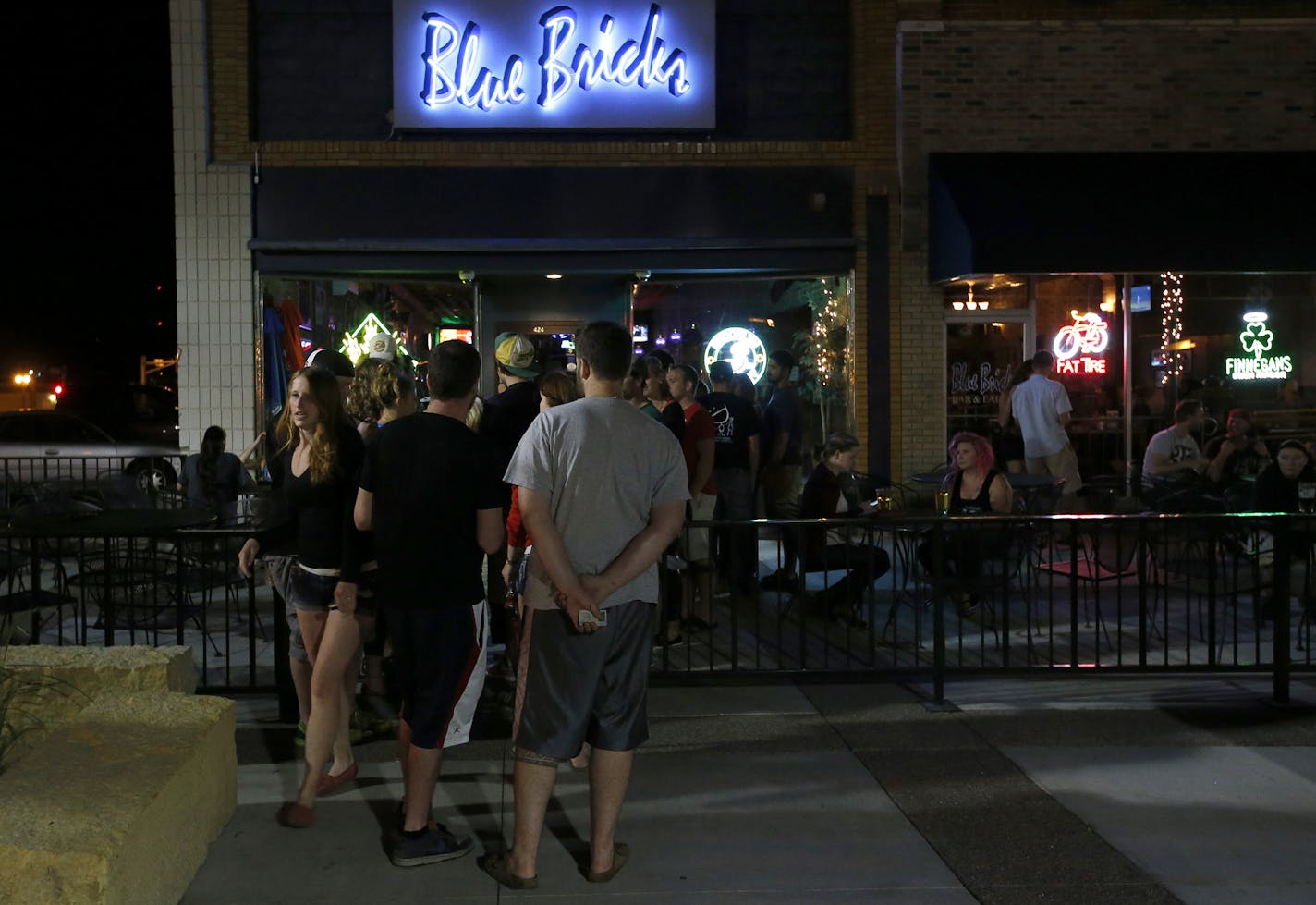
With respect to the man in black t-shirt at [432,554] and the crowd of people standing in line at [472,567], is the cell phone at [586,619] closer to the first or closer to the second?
the crowd of people standing in line at [472,567]

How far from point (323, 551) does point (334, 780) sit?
102 cm

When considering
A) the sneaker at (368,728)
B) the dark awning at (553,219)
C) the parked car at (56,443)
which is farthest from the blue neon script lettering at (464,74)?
the sneaker at (368,728)

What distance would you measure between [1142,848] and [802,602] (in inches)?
97.5

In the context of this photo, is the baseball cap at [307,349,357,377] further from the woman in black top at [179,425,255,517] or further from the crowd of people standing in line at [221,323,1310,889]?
the woman in black top at [179,425,255,517]

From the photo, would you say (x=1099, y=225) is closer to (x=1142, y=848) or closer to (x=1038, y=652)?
(x=1038, y=652)

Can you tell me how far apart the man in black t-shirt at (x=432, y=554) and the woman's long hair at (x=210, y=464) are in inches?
274

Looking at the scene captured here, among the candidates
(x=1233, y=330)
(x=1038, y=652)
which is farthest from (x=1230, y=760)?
(x=1233, y=330)

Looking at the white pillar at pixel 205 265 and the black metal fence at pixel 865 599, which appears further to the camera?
the white pillar at pixel 205 265

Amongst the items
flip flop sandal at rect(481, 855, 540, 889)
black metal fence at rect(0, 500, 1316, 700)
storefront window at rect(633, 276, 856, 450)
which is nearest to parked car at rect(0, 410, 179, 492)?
storefront window at rect(633, 276, 856, 450)

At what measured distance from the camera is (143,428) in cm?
2148

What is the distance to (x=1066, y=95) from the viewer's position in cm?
1376

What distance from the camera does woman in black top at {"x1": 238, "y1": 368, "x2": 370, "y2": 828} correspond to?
5.33 meters

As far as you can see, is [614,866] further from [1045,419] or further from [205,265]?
[205,265]

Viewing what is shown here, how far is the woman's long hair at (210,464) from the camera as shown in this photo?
1136 centimetres
